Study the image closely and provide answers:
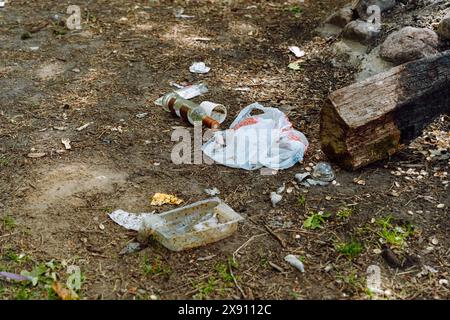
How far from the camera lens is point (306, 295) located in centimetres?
283

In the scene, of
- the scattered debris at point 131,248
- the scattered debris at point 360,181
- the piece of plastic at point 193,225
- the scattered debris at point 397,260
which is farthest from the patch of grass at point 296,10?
the scattered debris at point 131,248

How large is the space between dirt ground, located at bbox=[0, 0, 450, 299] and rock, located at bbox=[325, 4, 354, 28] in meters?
0.30

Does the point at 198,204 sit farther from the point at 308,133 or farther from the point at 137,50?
the point at 137,50

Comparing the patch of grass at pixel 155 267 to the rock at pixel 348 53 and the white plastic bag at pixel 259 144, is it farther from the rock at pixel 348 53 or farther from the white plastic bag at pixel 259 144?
the rock at pixel 348 53

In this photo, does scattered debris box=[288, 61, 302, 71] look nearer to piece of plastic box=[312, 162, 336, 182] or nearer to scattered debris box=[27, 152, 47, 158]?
piece of plastic box=[312, 162, 336, 182]

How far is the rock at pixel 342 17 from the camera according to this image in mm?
5715

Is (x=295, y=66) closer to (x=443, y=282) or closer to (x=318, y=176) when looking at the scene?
(x=318, y=176)

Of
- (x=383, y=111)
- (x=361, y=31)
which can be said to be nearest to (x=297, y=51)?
(x=361, y=31)

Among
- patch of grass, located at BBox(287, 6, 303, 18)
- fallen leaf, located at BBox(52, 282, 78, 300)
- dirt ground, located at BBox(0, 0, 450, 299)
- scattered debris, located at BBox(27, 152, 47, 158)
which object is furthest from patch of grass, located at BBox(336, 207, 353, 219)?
patch of grass, located at BBox(287, 6, 303, 18)

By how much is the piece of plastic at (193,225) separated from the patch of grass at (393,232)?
2.64ft

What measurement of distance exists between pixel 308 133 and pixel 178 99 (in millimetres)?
1068

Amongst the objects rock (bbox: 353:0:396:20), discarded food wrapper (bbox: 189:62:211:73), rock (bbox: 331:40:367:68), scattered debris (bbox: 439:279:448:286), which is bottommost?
discarded food wrapper (bbox: 189:62:211:73)

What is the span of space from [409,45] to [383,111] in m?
1.29

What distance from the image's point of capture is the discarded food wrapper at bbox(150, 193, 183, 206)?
3.51 m
